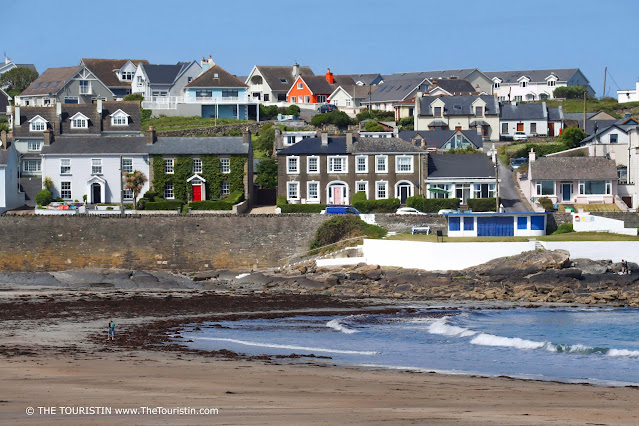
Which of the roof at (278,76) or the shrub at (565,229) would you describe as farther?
the roof at (278,76)

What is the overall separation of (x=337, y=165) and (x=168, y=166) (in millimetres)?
10526

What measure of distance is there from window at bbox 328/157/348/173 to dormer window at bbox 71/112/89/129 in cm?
1929

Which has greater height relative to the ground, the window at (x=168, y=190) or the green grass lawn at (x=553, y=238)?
the window at (x=168, y=190)

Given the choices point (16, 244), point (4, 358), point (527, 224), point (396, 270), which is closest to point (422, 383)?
point (4, 358)

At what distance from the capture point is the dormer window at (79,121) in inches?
2680

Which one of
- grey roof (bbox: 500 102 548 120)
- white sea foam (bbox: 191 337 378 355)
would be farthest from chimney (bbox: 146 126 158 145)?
grey roof (bbox: 500 102 548 120)

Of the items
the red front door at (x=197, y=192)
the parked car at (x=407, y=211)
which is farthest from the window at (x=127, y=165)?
the parked car at (x=407, y=211)

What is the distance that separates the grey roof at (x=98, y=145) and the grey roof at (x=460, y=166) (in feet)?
59.9

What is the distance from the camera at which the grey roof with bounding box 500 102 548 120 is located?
83.1 metres

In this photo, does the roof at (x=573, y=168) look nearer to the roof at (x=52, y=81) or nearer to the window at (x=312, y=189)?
the window at (x=312, y=189)

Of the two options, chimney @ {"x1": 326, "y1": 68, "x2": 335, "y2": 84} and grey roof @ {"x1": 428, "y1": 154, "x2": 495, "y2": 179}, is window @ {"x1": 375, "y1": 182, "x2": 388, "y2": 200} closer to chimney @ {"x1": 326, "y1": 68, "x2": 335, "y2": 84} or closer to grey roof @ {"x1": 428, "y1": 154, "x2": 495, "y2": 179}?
grey roof @ {"x1": 428, "y1": 154, "x2": 495, "y2": 179}

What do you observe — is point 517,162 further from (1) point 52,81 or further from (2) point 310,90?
(1) point 52,81

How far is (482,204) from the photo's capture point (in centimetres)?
5669

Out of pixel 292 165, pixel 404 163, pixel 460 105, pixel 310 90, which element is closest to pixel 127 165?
pixel 292 165
